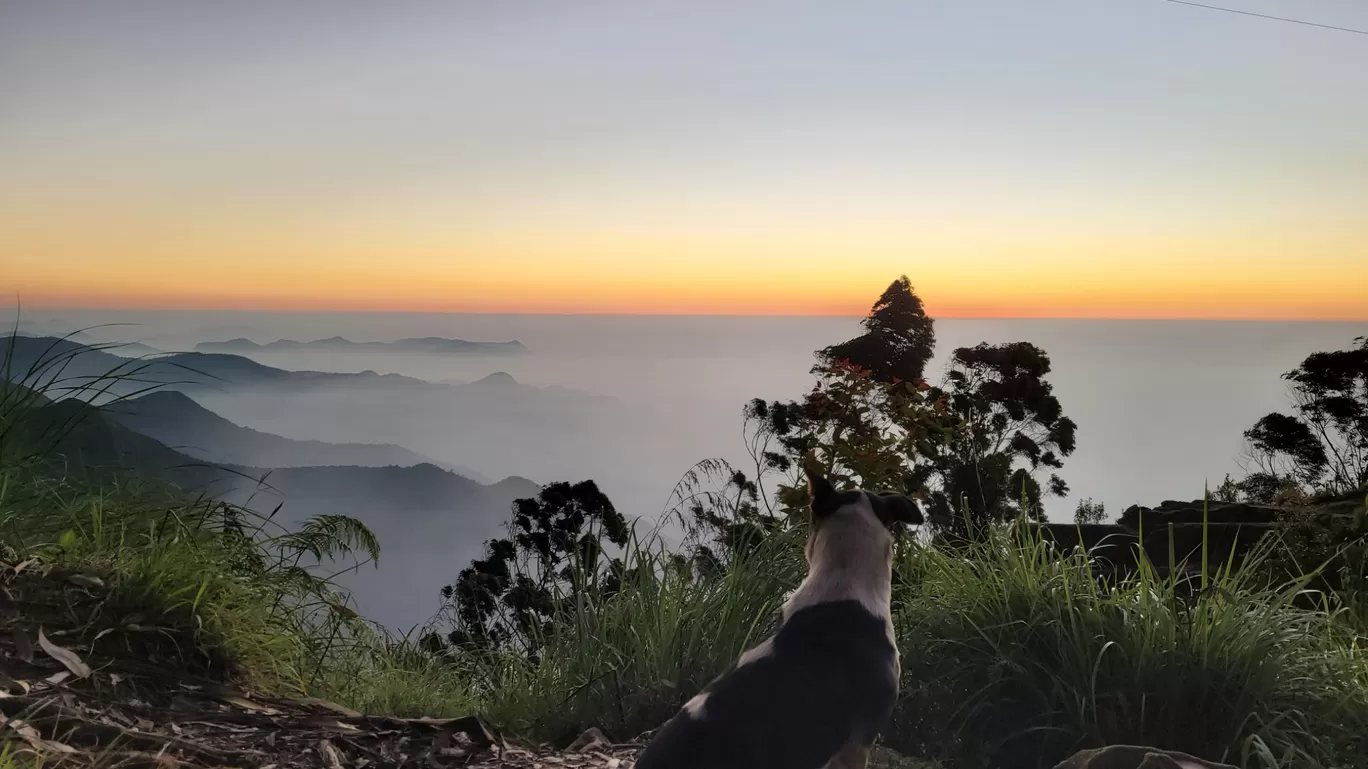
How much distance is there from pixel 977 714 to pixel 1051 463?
1056cm

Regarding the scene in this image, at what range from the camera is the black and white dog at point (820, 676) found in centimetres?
242

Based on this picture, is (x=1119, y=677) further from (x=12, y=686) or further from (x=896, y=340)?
(x=896, y=340)

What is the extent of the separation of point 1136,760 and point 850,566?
1053 millimetres

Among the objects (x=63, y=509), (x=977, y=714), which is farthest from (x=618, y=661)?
(x=63, y=509)

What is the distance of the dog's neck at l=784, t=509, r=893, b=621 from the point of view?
296 cm

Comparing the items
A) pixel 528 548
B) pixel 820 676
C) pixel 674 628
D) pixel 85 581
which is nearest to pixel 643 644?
pixel 674 628

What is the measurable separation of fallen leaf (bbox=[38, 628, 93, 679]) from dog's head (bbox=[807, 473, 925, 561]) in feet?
9.65

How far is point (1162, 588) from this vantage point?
3.97m

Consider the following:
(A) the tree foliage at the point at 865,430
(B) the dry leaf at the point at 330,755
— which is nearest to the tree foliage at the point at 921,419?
(A) the tree foliage at the point at 865,430

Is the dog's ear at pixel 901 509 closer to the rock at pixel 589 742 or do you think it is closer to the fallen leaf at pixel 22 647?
the rock at pixel 589 742

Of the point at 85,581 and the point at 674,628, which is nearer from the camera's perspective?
the point at 85,581

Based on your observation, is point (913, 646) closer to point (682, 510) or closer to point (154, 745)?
point (682, 510)

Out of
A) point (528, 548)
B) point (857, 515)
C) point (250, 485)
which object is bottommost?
point (528, 548)

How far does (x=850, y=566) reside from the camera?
3020 mm
